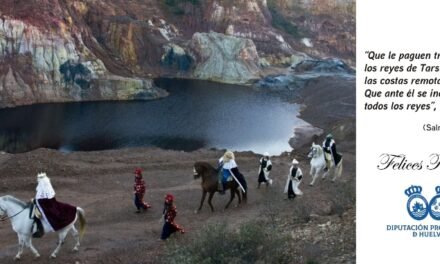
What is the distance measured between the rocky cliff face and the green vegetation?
4027 cm

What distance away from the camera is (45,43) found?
51.4 meters

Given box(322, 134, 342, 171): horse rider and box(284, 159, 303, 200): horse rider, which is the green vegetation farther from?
box(322, 134, 342, 171): horse rider

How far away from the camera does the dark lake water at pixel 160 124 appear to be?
34.7 metres

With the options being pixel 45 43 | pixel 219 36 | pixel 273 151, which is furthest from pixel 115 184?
pixel 219 36

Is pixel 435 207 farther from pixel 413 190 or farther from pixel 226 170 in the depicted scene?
pixel 226 170

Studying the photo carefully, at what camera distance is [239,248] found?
9.38m

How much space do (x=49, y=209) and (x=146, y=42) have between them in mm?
54836

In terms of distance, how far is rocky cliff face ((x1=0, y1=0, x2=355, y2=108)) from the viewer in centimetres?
5025

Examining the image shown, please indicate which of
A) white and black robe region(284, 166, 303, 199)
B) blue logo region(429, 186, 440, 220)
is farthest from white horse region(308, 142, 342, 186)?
blue logo region(429, 186, 440, 220)

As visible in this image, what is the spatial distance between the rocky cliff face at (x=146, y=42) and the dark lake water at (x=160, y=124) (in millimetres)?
3626

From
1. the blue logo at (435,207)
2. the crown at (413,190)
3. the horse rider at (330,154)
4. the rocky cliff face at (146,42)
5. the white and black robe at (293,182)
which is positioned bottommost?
the white and black robe at (293,182)

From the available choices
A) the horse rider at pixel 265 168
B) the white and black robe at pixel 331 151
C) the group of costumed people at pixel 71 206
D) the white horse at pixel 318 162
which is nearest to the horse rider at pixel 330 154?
the white and black robe at pixel 331 151

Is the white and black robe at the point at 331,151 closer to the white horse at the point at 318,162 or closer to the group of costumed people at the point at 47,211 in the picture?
the white horse at the point at 318,162

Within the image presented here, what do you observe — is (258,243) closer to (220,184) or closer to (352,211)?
(352,211)
